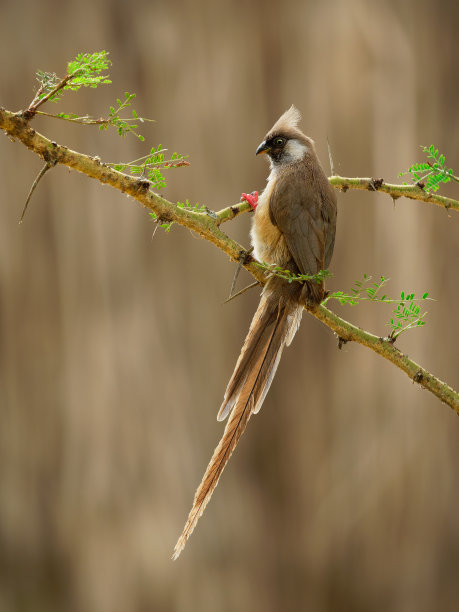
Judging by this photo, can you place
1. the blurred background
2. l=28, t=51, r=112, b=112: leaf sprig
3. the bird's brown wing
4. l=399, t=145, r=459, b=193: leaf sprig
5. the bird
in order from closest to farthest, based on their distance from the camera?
l=28, t=51, r=112, b=112: leaf sprig < l=399, t=145, r=459, b=193: leaf sprig < the bird < the bird's brown wing < the blurred background

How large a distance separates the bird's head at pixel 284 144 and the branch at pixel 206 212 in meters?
0.40

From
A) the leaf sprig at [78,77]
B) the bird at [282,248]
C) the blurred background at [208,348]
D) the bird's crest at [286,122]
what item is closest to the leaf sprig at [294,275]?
the bird at [282,248]

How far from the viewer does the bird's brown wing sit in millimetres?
1729

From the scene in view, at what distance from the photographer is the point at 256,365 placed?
163cm

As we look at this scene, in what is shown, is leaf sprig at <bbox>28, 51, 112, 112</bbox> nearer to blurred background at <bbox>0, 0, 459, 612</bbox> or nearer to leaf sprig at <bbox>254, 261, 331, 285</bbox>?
leaf sprig at <bbox>254, 261, 331, 285</bbox>

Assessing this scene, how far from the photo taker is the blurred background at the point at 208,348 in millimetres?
3572

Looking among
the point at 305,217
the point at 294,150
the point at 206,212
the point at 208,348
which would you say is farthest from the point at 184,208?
the point at 208,348

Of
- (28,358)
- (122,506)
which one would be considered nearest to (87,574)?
(122,506)

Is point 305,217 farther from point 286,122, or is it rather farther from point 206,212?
point 206,212

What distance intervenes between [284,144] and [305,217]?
0.26 metres

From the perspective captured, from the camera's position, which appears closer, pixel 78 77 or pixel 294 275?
pixel 78 77

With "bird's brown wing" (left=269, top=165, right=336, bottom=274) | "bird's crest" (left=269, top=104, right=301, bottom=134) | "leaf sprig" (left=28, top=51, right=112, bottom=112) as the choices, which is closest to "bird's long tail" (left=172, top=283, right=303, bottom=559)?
"bird's brown wing" (left=269, top=165, right=336, bottom=274)

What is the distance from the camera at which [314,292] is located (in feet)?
5.25

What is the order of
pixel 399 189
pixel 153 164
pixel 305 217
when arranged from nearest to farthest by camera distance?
1. pixel 153 164
2. pixel 399 189
3. pixel 305 217
